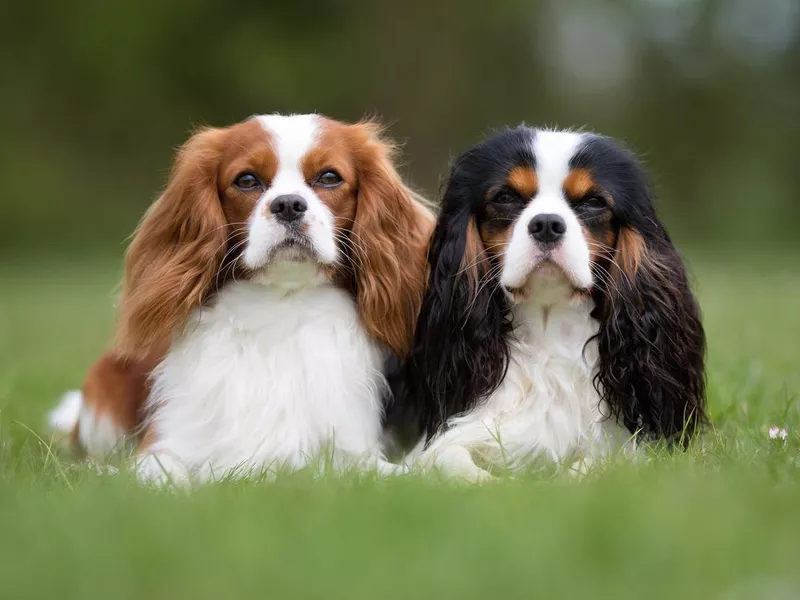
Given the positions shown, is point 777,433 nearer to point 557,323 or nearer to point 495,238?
point 557,323

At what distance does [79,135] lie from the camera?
15.9 m

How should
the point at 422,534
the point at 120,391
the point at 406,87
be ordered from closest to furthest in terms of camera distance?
1. the point at 422,534
2. the point at 120,391
3. the point at 406,87

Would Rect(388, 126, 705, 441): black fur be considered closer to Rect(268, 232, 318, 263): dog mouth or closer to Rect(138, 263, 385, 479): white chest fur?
Rect(138, 263, 385, 479): white chest fur

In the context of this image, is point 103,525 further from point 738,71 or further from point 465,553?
point 738,71

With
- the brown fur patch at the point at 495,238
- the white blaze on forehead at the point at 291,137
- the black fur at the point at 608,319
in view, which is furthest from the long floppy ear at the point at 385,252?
the brown fur patch at the point at 495,238

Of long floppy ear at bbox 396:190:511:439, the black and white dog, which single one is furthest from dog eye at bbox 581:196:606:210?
long floppy ear at bbox 396:190:511:439

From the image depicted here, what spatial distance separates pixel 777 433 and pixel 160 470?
1881 millimetres

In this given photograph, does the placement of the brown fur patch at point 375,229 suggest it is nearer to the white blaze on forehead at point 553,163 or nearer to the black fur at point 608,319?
the black fur at point 608,319

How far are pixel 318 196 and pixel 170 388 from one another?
78 centimetres

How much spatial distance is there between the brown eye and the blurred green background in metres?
11.3

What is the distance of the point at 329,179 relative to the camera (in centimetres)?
336

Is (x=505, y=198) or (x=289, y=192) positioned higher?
(x=505, y=198)

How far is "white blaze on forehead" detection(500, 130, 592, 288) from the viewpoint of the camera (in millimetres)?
3074

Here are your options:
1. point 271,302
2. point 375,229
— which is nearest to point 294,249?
point 271,302
